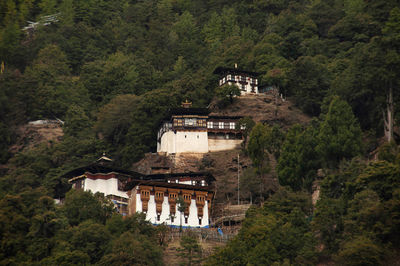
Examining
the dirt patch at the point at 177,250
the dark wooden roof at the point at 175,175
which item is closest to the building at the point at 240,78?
the dark wooden roof at the point at 175,175

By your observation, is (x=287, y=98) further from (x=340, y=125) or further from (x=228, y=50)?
(x=340, y=125)

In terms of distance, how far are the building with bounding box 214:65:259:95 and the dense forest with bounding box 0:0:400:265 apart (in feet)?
5.30

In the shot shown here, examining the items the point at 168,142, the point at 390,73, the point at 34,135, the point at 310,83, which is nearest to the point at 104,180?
the point at 168,142

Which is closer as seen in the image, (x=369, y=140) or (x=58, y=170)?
(x=369, y=140)

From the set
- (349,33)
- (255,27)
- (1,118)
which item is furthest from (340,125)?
(255,27)

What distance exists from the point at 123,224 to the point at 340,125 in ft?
75.2

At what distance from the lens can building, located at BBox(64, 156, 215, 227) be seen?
76875 millimetres

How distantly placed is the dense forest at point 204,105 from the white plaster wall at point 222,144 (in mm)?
7306

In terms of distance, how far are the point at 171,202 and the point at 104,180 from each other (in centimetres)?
966

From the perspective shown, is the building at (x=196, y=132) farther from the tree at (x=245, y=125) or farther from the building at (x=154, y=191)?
the building at (x=154, y=191)

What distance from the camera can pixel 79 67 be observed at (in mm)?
127000

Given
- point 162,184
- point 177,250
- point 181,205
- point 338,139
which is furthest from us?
Answer: point 162,184

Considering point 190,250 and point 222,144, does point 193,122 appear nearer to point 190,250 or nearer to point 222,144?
point 222,144

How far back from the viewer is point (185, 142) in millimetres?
92000
